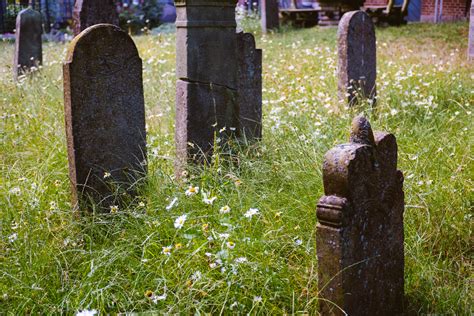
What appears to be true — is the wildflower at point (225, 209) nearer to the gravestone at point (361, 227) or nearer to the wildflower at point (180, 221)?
the wildflower at point (180, 221)

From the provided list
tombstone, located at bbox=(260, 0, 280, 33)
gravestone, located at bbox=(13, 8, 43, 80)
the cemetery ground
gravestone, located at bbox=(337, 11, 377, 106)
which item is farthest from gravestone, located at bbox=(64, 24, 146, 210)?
tombstone, located at bbox=(260, 0, 280, 33)

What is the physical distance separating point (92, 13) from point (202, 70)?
4206 millimetres

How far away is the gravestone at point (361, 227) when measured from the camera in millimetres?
2682

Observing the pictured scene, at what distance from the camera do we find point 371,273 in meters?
2.94

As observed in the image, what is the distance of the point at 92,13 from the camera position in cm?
850

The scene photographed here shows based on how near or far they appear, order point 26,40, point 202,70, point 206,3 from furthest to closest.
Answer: point 26,40, point 202,70, point 206,3

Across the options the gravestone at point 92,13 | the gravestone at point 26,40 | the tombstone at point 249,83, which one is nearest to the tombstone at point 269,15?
the gravestone at point 26,40

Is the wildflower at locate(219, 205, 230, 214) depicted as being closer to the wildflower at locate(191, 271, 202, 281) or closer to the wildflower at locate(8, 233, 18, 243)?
the wildflower at locate(191, 271, 202, 281)

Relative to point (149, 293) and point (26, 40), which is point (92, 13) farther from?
point (149, 293)

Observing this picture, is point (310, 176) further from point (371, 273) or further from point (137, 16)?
point (137, 16)

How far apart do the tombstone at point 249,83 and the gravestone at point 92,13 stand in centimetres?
354

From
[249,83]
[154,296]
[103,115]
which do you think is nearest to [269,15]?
[249,83]

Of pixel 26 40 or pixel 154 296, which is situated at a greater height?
pixel 26 40

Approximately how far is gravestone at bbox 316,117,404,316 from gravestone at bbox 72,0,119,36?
20.9 ft
